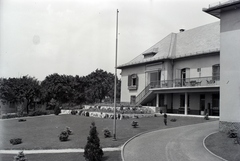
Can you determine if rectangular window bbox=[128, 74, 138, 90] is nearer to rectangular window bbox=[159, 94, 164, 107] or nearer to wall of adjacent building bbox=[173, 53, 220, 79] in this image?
rectangular window bbox=[159, 94, 164, 107]

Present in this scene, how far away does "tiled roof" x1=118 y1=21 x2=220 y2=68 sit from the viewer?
29.8 m

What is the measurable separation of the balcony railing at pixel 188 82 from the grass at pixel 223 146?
11.0 m

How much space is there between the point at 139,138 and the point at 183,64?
17.5 m

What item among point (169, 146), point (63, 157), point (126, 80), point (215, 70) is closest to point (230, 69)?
point (169, 146)

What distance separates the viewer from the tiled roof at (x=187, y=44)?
97.9 ft

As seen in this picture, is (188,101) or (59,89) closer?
(188,101)

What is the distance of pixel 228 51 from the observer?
17719 millimetres

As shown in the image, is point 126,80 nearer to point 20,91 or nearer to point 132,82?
point 132,82

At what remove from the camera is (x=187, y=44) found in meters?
33.4

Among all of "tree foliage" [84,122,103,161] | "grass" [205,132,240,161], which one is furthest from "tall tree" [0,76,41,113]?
"grass" [205,132,240,161]

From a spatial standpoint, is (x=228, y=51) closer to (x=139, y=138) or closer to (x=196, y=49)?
(x=139, y=138)

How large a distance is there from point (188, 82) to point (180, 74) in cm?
295

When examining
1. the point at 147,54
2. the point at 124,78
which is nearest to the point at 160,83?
the point at 147,54

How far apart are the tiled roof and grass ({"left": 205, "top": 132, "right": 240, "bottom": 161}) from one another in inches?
550
